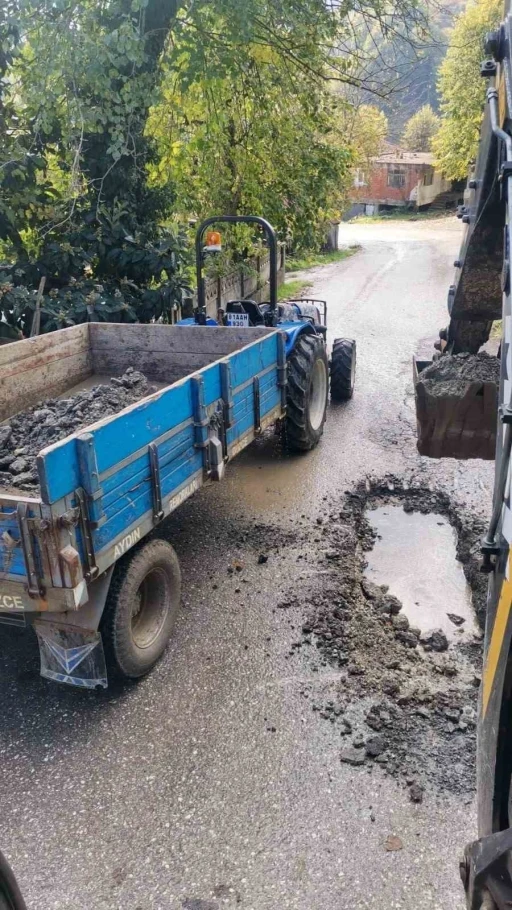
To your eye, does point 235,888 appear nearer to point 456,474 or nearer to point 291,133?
point 456,474

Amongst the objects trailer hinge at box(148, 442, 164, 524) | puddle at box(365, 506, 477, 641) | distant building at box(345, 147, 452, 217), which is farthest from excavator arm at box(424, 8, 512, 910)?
distant building at box(345, 147, 452, 217)

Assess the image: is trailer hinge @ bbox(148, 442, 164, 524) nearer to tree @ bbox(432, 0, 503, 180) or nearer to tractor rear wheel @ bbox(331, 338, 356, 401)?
tractor rear wheel @ bbox(331, 338, 356, 401)

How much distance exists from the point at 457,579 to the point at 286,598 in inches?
48.7

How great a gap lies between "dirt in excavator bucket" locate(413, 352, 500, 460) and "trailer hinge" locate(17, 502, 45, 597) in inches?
70.1

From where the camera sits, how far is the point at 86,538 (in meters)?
3.33

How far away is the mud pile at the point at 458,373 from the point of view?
3.12 m

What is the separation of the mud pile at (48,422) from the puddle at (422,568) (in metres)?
2.16

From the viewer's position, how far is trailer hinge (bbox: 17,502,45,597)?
3111 millimetres

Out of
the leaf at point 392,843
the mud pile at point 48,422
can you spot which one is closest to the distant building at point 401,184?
the mud pile at point 48,422

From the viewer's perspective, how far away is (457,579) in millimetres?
4918

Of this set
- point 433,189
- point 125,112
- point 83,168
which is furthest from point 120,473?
point 433,189

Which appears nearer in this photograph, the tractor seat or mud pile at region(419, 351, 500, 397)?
mud pile at region(419, 351, 500, 397)

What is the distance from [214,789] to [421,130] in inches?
2017

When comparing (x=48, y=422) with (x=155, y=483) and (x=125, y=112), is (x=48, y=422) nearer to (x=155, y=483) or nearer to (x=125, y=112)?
(x=155, y=483)
